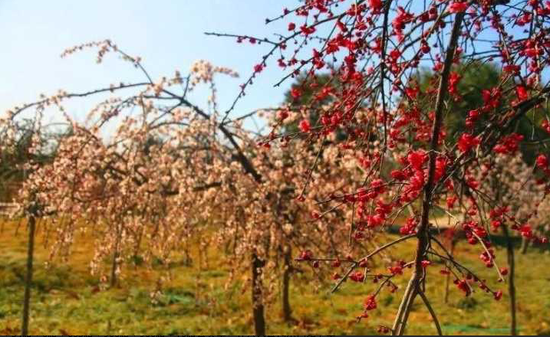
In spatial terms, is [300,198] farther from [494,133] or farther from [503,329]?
[503,329]

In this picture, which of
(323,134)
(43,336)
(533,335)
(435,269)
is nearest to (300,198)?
(323,134)

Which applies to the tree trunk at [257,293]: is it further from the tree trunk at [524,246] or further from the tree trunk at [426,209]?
the tree trunk at [524,246]

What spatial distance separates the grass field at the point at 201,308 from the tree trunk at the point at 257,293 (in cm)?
59

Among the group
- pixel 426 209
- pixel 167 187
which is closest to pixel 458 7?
pixel 426 209

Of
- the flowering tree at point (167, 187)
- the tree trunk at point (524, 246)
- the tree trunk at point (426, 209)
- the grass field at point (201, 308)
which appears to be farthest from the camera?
the tree trunk at point (524, 246)

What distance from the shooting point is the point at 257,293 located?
24.7 ft

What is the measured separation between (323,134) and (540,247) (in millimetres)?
22748

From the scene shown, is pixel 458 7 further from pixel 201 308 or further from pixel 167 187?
pixel 201 308

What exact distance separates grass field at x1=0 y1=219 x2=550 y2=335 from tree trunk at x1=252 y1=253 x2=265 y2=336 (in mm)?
587

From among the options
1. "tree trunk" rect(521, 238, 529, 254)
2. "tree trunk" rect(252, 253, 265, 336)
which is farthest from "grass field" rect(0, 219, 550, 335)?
"tree trunk" rect(521, 238, 529, 254)

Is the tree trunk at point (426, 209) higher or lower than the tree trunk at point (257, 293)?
higher

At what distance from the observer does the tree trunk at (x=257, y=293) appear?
24.0 feet

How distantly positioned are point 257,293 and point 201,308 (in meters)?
3.53

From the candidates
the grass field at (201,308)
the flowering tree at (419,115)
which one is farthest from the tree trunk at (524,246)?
the flowering tree at (419,115)
